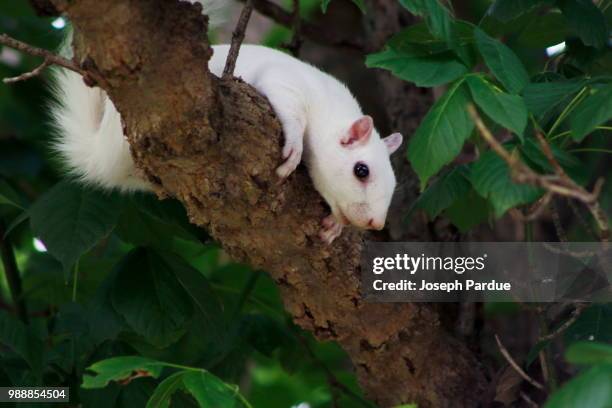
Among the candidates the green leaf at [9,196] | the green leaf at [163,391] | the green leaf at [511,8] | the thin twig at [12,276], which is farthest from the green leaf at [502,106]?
the thin twig at [12,276]

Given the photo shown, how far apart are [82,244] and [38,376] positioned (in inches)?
14.0

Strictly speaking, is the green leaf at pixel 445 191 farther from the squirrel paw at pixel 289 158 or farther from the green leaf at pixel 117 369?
the green leaf at pixel 117 369

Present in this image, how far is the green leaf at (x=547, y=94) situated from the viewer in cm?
225

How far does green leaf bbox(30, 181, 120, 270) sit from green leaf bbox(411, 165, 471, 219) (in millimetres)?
853

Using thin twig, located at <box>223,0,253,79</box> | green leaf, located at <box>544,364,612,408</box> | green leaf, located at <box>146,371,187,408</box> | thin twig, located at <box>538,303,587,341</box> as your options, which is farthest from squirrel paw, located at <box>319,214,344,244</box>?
green leaf, located at <box>544,364,612,408</box>

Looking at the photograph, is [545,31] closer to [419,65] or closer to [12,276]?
[419,65]

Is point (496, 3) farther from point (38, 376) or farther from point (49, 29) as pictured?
point (49, 29)

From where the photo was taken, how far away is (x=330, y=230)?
263cm

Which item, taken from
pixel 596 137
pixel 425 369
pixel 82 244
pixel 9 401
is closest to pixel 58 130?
pixel 82 244

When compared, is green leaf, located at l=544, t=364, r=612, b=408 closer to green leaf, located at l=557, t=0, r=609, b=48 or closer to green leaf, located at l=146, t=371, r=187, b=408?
green leaf, located at l=146, t=371, r=187, b=408

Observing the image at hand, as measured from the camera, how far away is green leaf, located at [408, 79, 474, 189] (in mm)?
2084

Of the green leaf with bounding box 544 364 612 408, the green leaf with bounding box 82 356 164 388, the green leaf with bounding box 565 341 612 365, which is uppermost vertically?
the green leaf with bounding box 565 341 612 365

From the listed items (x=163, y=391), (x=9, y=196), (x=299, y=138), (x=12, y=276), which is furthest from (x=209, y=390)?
(x=12, y=276)

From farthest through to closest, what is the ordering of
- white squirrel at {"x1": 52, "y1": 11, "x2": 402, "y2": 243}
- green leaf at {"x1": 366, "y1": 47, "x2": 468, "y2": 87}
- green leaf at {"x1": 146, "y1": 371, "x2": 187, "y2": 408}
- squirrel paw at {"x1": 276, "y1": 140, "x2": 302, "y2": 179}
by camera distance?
white squirrel at {"x1": 52, "y1": 11, "x2": 402, "y2": 243} < squirrel paw at {"x1": 276, "y1": 140, "x2": 302, "y2": 179} < green leaf at {"x1": 366, "y1": 47, "x2": 468, "y2": 87} < green leaf at {"x1": 146, "y1": 371, "x2": 187, "y2": 408}
